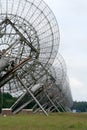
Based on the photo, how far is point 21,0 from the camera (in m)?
51.2

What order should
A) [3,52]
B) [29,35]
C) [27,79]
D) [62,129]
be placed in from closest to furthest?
[62,129] < [3,52] < [29,35] < [27,79]

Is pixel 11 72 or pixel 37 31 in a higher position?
pixel 37 31

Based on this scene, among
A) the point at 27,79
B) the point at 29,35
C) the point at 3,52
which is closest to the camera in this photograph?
the point at 3,52

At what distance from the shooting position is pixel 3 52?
49.1 meters

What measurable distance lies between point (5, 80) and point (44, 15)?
27.6 ft

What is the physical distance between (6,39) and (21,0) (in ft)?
16.5

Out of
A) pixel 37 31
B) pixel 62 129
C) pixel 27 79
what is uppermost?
pixel 37 31

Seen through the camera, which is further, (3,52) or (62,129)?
(3,52)

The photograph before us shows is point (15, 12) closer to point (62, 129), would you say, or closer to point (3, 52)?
point (3, 52)

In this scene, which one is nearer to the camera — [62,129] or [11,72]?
[62,129]

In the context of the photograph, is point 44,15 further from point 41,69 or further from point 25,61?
point 41,69

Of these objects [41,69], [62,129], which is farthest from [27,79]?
[62,129]

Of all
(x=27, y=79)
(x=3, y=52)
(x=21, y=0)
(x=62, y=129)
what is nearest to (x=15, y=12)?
(x=21, y=0)

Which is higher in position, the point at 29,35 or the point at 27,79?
the point at 29,35
